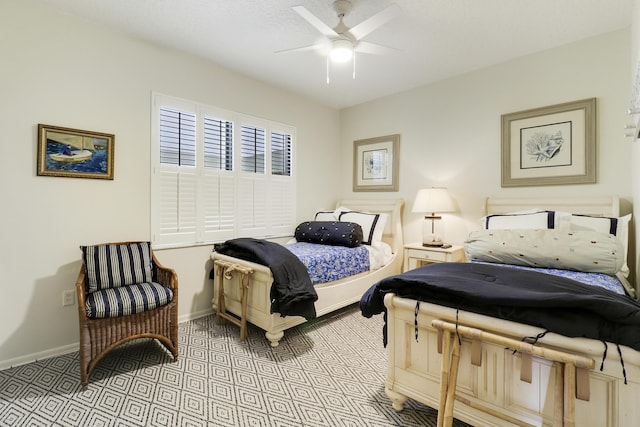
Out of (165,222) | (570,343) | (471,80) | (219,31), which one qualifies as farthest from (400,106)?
(570,343)

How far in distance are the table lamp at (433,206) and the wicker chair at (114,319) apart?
102 inches

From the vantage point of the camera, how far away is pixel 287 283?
247 centimetres

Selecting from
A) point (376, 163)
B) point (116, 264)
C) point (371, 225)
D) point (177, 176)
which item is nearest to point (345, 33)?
point (177, 176)

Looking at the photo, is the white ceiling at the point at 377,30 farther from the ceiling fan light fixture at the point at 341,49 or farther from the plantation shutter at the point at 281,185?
the plantation shutter at the point at 281,185

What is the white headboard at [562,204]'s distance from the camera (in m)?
2.62

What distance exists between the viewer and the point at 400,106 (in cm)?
408

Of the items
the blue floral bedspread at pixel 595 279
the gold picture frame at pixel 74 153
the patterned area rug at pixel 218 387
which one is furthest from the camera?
the gold picture frame at pixel 74 153

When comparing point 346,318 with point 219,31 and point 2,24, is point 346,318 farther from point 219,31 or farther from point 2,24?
point 2,24

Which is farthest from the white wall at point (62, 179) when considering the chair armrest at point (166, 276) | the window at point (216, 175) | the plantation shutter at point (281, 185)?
the plantation shutter at point (281, 185)

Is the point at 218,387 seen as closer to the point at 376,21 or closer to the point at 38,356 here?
the point at 38,356

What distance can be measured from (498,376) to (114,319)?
7.64 ft

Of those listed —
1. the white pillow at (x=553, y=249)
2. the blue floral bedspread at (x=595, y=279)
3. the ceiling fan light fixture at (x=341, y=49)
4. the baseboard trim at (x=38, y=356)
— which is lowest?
the baseboard trim at (x=38, y=356)

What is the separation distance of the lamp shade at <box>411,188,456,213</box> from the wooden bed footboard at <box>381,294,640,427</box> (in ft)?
6.23

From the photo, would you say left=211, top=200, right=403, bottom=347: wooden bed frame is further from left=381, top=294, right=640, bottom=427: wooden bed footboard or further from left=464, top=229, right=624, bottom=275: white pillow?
left=464, top=229, right=624, bottom=275: white pillow
